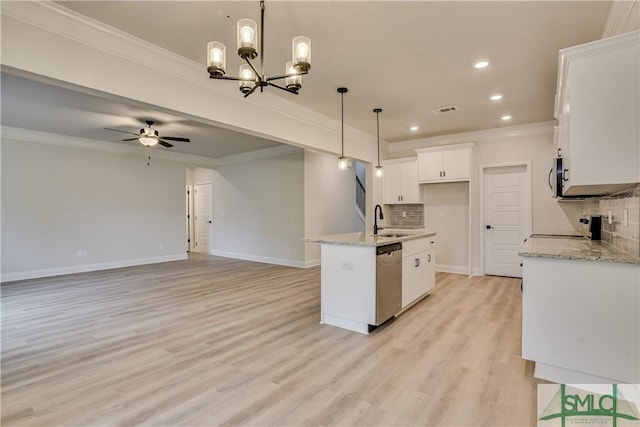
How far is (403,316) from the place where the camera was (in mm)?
3627

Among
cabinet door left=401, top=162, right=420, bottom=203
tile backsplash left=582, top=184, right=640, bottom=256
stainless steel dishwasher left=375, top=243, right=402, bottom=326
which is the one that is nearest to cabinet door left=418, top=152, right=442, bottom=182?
cabinet door left=401, top=162, right=420, bottom=203

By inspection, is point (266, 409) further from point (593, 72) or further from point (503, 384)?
point (593, 72)

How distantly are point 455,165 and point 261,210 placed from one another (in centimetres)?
442

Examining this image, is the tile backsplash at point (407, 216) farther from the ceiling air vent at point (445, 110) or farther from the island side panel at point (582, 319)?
the island side panel at point (582, 319)

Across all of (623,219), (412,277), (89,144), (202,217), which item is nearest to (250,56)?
(623,219)

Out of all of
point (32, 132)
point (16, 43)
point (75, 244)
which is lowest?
point (75, 244)

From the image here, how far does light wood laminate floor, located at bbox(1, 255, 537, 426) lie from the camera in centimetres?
192

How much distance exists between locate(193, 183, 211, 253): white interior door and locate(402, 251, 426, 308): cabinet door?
6.82 m

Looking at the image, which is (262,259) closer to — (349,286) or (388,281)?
(349,286)

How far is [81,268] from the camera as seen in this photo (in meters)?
6.47

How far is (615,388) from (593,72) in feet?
6.48

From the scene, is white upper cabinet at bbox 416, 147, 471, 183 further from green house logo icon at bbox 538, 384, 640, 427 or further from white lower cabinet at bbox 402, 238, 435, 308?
green house logo icon at bbox 538, 384, 640, 427

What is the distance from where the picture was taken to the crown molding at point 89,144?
5.73m

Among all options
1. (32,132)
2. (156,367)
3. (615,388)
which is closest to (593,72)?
(615,388)
